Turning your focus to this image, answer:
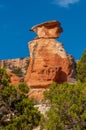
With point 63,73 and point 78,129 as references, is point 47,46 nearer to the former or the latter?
point 63,73

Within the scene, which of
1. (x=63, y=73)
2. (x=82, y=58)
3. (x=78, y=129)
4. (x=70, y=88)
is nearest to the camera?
(x=78, y=129)

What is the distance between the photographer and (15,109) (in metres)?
35.7

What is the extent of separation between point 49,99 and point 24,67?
9556 cm

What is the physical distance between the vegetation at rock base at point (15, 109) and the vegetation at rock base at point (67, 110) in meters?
0.99

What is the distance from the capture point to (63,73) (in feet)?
188

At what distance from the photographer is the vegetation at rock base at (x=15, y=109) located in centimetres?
3438

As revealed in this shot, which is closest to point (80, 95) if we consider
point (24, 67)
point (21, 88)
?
point (21, 88)

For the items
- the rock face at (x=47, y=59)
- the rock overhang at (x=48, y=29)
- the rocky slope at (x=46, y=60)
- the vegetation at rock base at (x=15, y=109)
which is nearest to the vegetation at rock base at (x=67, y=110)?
the vegetation at rock base at (x=15, y=109)

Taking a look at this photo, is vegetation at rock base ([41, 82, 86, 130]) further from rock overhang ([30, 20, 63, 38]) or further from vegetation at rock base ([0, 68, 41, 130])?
rock overhang ([30, 20, 63, 38])

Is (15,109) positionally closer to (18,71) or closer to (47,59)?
(47,59)

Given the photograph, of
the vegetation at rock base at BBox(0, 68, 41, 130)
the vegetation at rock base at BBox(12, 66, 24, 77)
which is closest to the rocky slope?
the vegetation at rock base at BBox(0, 68, 41, 130)

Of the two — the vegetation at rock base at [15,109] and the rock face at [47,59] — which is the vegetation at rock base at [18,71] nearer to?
the rock face at [47,59]

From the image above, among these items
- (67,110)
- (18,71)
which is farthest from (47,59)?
(18,71)

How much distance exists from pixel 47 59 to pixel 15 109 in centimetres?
2262
